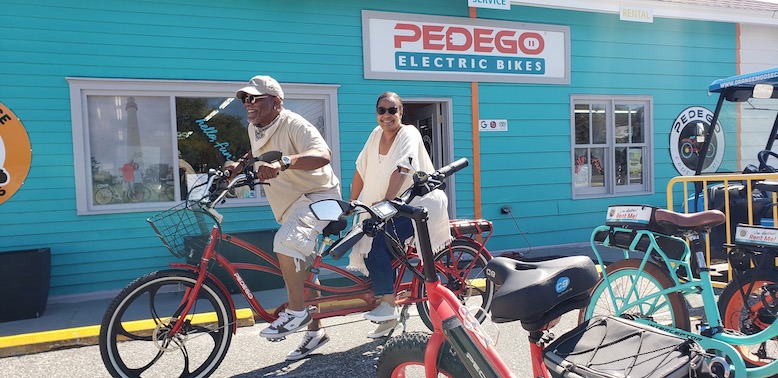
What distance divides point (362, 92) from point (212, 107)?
1.84m

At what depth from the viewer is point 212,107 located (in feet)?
20.3

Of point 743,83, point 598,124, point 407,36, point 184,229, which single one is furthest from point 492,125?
point 184,229

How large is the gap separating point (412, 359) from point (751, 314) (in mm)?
2221

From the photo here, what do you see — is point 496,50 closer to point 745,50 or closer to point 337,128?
point 337,128

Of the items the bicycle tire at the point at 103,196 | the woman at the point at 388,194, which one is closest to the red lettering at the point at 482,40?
the woman at the point at 388,194

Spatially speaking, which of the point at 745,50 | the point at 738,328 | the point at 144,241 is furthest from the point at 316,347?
the point at 745,50

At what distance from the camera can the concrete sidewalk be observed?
404 cm

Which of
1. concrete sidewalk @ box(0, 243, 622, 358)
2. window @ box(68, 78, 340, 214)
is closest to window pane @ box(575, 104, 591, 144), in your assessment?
window @ box(68, 78, 340, 214)

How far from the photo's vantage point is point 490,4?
679cm

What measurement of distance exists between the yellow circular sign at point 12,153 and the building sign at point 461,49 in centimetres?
386

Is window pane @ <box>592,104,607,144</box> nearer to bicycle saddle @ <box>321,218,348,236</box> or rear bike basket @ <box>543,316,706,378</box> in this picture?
rear bike basket @ <box>543,316,706,378</box>

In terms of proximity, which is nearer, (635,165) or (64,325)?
(64,325)

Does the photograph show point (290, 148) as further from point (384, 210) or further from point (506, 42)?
point (506, 42)

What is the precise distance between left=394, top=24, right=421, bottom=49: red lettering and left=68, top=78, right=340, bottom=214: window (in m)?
1.23
